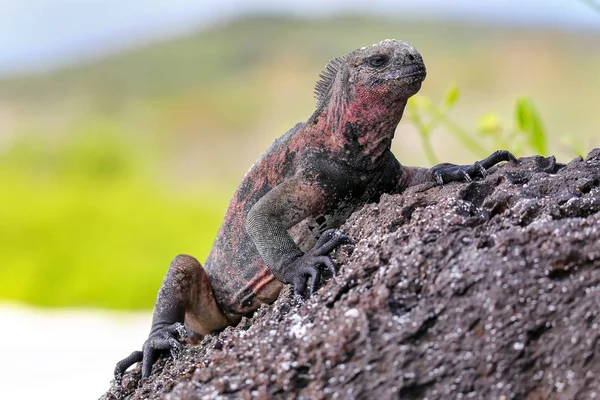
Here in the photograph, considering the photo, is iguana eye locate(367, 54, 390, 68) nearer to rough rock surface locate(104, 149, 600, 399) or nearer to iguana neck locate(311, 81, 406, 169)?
iguana neck locate(311, 81, 406, 169)

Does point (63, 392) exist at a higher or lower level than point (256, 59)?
lower

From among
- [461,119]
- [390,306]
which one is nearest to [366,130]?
[390,306]

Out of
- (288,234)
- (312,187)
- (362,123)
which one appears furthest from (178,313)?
(362,123)

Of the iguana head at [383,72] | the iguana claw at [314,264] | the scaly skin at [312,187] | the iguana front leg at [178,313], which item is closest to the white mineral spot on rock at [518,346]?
the iguana claw at [314,264]

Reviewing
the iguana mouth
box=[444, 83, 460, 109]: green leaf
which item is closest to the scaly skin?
the iguana mouth

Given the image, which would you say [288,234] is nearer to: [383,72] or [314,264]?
[314,264]

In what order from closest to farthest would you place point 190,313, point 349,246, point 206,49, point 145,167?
point 349,246 → point 190,313 → point 145,167 → point 206,49

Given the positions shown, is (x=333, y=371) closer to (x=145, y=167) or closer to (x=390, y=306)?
(x=390, y=306)
